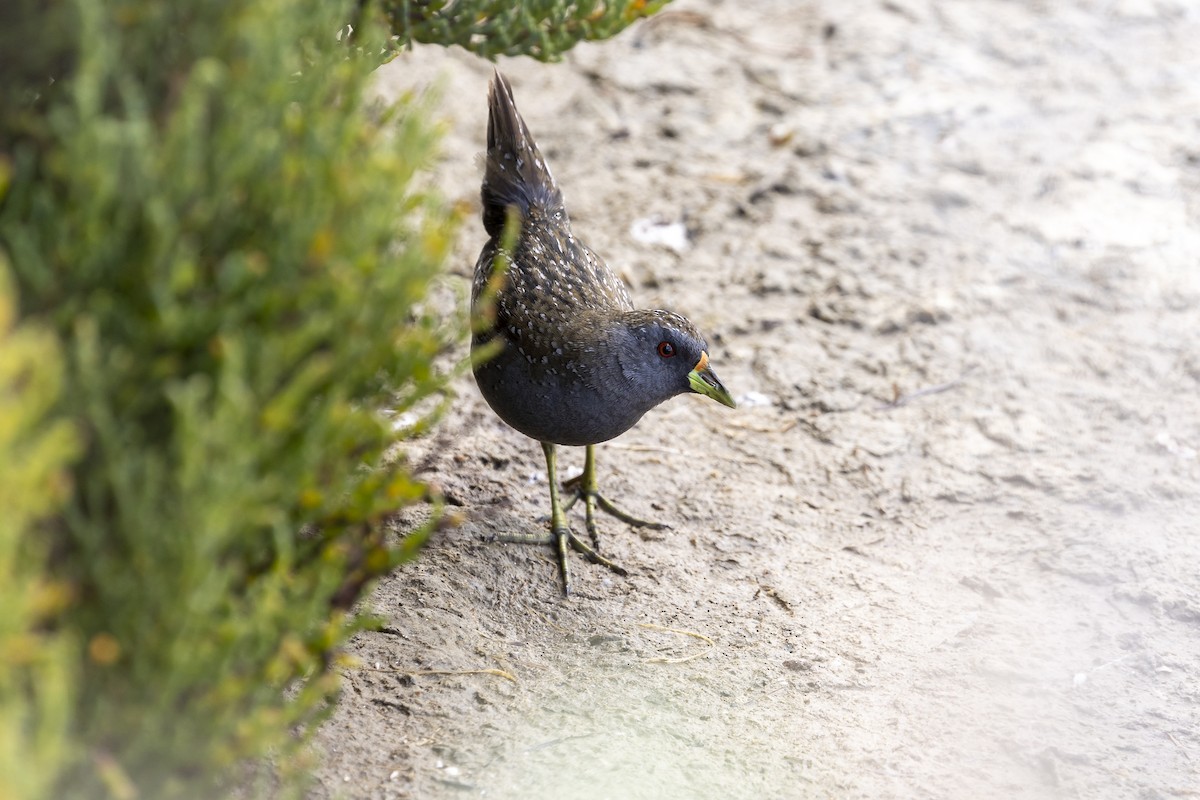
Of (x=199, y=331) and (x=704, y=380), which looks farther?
(x=704, y=380)

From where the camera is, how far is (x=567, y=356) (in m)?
4.02

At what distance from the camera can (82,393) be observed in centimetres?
204

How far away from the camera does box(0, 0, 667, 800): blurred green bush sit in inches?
77.5

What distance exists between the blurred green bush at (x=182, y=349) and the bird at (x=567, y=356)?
4.95ft

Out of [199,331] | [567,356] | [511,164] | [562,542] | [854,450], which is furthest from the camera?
[854,450]

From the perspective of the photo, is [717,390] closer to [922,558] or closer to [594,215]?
[922,558]

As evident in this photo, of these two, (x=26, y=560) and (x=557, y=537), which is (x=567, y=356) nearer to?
(x=557, y=537)

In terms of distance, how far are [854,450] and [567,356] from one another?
5.64 ft

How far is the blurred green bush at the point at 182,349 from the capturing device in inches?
77.5

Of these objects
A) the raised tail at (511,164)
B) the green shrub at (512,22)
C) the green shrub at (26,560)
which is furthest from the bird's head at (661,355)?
the green shrub at (26,560)

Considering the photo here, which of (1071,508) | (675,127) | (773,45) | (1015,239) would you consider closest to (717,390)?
(1071,508)

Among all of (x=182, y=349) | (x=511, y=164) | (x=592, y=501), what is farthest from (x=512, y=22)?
(x=182, y=349)

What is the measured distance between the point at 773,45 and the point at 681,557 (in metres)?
4.61

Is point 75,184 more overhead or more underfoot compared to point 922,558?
more overhead
